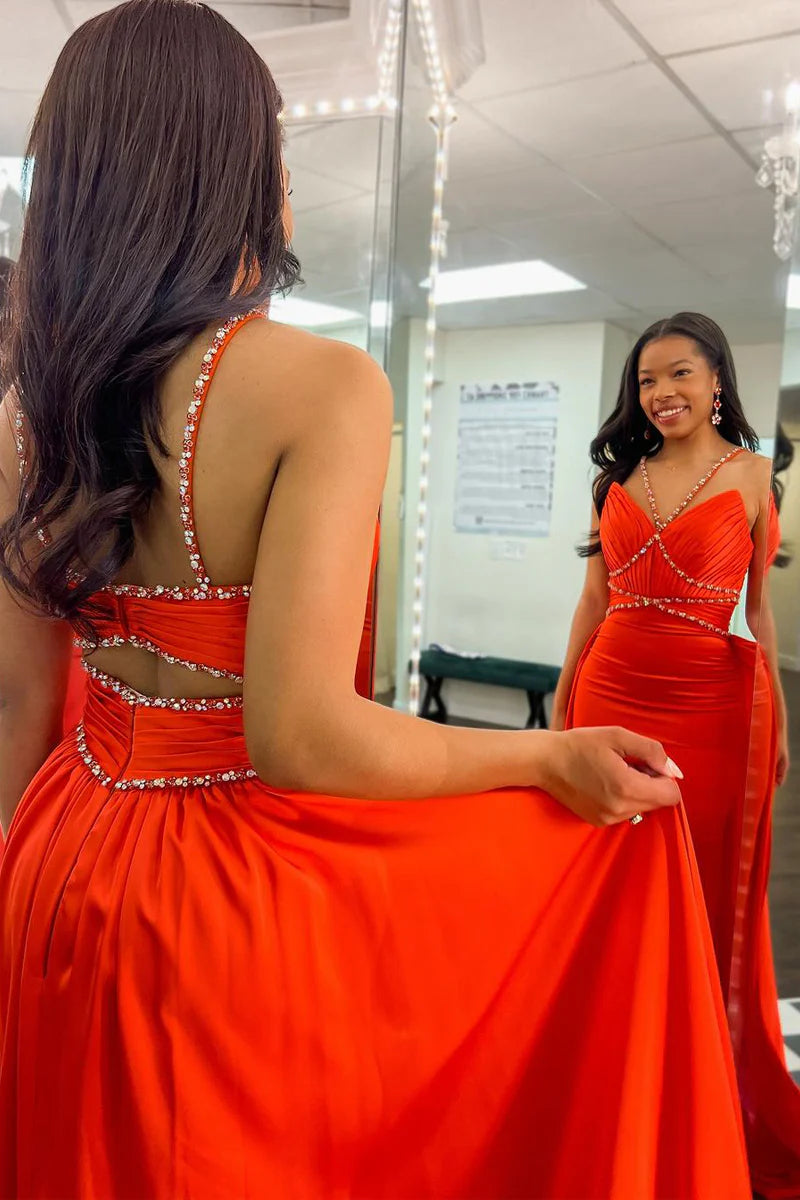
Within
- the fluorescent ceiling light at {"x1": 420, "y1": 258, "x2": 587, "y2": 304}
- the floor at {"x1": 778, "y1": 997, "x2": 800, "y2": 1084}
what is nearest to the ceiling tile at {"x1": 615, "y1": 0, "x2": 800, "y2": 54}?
the fluorescent ceiling light at {"x1": 420, "y1": 258, "x2": 587, "y2": 304}

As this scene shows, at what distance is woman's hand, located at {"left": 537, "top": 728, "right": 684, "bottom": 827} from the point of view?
2.71 ft

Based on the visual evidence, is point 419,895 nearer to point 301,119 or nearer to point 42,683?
point 42,683

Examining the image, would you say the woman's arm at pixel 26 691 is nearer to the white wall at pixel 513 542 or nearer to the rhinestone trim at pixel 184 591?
the rhinestone trim at pixel 184 591

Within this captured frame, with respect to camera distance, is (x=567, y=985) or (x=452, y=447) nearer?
(x=567, y=985)

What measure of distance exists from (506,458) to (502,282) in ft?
1.60

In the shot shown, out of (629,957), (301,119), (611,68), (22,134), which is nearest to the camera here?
(629,957)

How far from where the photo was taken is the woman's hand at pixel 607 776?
826mm

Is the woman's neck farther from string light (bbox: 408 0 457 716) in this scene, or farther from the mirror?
string light (bbox: 408 0 457 716)

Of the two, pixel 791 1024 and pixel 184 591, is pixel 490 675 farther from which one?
pixel 184 591

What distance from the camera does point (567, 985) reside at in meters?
0.85

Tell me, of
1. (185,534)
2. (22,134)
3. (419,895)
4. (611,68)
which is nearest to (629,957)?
(419,895)

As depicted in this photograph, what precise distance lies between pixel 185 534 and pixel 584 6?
51.2 inches

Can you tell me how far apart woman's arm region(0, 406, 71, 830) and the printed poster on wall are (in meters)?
1.00

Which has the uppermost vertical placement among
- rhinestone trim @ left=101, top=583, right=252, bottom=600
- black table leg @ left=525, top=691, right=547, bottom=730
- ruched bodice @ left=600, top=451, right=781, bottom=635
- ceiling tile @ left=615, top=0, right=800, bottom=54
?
ceiling tile @ left=615, top=0, right=800, bottom=54
